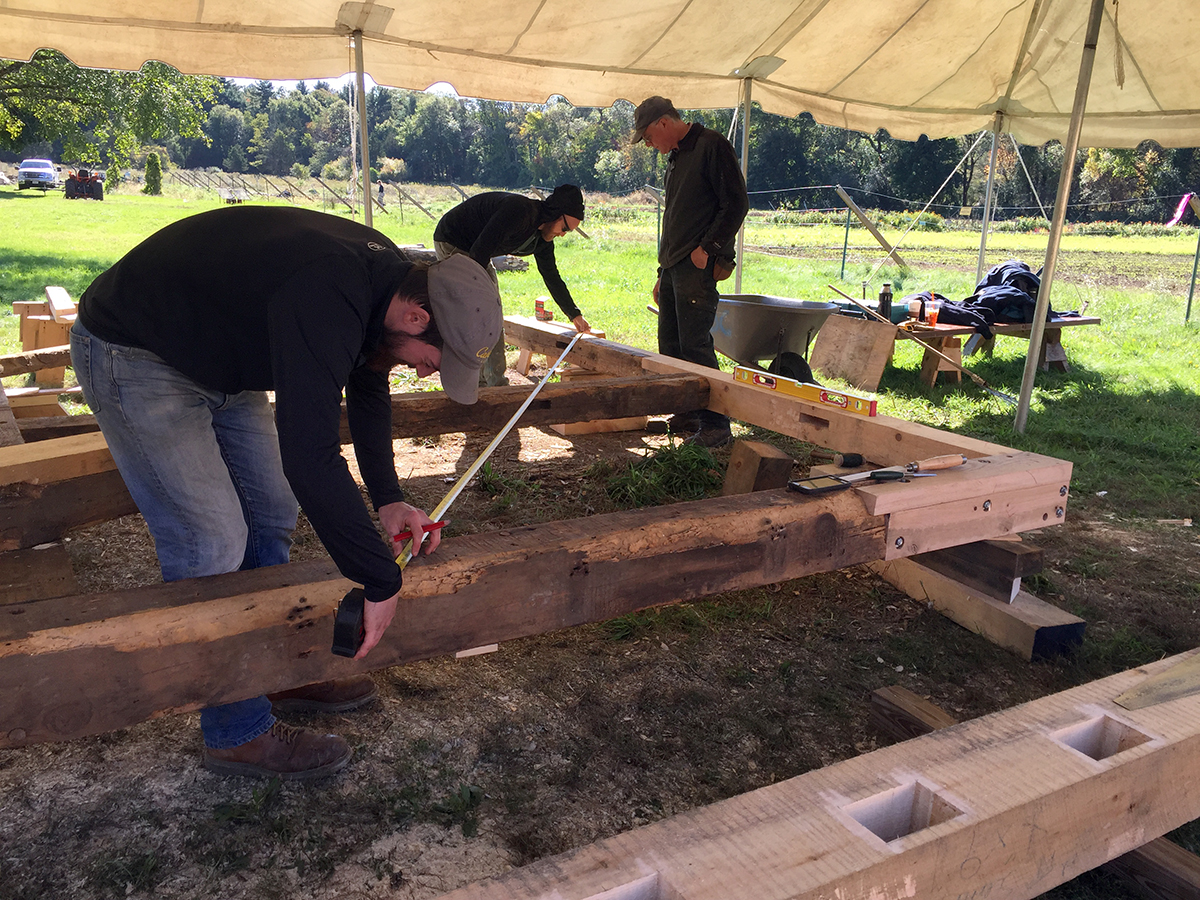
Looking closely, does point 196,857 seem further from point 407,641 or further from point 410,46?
point 410,46

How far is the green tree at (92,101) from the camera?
1956cm

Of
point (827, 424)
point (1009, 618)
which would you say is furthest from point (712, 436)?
point (1009, 618)

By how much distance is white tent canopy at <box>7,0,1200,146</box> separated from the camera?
516 cm

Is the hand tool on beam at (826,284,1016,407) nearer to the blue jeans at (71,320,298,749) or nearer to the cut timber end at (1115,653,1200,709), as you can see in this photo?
the cut timber end at (1115,653,1200,709)

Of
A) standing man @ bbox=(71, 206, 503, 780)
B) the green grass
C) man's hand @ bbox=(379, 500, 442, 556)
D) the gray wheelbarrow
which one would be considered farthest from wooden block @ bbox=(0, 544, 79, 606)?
the green grass

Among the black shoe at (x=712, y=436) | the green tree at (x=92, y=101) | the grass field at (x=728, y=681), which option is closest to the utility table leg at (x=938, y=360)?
the grass field at (x=728, y=681)

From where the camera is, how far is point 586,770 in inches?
91.6

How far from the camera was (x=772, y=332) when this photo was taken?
578 cm

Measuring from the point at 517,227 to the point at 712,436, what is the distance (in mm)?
1626

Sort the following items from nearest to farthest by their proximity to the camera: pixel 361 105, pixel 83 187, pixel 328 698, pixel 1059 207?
pixel 328 698, pixel 361 105, pixel 1059 207, pixel 83 187

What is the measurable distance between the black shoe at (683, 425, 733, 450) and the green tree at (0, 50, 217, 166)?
19.6 meters

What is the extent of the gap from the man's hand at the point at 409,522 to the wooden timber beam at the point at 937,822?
2.54 feet

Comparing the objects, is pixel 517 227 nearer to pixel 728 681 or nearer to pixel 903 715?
pixel 728 681

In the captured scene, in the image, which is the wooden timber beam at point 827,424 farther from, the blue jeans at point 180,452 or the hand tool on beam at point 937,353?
the hand tool on beam at point 937,353
